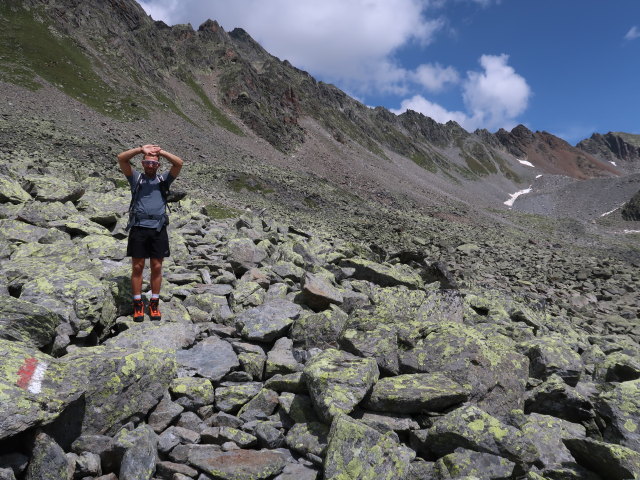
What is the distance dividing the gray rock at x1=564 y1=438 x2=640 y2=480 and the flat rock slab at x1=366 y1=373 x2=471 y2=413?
60.2 inches

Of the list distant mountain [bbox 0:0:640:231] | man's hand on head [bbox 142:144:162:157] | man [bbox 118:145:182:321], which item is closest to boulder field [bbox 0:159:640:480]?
man [bbox 118:145:182:321]

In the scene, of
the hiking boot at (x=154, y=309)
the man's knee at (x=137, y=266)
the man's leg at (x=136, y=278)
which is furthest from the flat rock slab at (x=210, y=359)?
the man's knee at (x=137, y=266)

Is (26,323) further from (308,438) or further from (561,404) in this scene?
(561,404)

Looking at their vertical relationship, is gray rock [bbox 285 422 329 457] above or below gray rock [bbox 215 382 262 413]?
above

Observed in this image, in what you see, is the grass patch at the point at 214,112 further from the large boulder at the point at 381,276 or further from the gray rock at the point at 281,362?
the gray rock at the point at 281,362

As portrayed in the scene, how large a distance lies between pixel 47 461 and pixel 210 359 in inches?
116

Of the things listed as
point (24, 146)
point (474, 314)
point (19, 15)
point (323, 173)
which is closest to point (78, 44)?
point (19, 15)

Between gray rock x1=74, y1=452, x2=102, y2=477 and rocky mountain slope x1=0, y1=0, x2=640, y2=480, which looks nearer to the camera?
gray rock x1=74, y1=452, x2=102, y2=477

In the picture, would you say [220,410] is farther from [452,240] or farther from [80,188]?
[452,240]

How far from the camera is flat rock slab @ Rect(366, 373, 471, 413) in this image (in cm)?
570

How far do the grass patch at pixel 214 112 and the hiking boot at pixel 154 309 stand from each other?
8700 centimetres

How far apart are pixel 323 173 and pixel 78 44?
5869 centimetres

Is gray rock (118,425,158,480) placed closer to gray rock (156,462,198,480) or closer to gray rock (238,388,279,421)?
gray rock (156,462,198,480)

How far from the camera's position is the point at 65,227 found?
1116 centimetres
